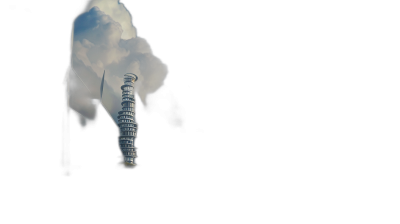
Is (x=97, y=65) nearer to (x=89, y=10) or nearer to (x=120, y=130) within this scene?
(x=89, y=10)

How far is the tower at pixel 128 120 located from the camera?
11930mm

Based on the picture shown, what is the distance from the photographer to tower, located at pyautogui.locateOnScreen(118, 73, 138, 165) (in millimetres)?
11930

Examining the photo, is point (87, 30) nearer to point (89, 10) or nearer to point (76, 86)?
point (89, 10)

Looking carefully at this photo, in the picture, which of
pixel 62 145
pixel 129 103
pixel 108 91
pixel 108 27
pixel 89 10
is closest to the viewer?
pixel 62 145

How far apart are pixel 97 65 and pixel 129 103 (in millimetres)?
2836

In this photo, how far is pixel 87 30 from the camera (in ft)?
29.1

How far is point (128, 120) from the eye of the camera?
41.2 feet

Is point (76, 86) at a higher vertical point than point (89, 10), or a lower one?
lower

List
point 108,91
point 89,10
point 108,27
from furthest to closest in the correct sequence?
point 108,91
point 108,27
point 89,10

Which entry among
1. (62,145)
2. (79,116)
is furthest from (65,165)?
(79,116)

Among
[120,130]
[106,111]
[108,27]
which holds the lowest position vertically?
[120,130]

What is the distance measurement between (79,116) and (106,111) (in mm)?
2906

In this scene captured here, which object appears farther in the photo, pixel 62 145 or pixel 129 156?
pixel 129 156

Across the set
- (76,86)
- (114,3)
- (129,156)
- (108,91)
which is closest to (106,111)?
(108,91)
